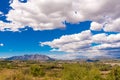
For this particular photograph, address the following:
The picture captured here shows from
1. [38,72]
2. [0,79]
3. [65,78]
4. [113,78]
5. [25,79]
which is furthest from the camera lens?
[38,72]

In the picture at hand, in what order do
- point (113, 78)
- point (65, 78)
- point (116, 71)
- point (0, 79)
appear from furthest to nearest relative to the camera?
point (116, 71) < point (113, 78) < point (65, 78) < point (0, 79)

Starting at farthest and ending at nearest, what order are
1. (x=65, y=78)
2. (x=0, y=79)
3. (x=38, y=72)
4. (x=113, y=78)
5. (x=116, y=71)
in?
(x=38, y=72)
(x=116, y=71)
(x=113, y=78)
(x=65, y=78)
(x=0, y=79)

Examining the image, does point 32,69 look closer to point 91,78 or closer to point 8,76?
point 91,78

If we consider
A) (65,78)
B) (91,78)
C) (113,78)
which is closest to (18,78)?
(65,78)

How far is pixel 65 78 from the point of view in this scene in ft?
277

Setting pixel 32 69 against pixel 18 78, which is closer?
pixel 18 78

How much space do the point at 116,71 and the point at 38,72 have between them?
163 ft

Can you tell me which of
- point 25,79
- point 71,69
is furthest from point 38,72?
point 25,79

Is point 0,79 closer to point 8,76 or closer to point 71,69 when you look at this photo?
point 8,76

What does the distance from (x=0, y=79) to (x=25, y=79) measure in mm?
7326

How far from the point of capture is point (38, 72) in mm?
133250

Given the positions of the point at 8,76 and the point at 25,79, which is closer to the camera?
the point at 8,76

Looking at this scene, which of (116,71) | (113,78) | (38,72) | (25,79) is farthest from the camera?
(38,72)

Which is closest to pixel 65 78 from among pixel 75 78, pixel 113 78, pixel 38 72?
pixel 75 78
